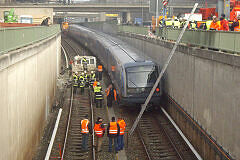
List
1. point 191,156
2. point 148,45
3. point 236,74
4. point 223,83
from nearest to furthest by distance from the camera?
point 236,74 < point 223,83 < point 191,156 < point 148,45

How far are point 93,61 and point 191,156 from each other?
1977 cm

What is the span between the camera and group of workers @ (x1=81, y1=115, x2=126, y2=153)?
14.5 meters

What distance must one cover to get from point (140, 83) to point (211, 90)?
6782 millimetres

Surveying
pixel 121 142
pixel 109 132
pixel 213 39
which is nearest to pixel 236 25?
pixel 213 39

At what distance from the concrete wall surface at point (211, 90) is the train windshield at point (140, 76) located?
1100 millimetres

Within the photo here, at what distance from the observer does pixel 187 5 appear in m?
81.6

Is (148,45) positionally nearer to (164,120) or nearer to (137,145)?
(164,120)

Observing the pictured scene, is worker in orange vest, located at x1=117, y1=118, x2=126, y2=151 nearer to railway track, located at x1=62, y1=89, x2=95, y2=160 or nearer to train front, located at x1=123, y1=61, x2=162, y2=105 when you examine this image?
railway track, located at x1=62, y1=89, x2=95, y2=160

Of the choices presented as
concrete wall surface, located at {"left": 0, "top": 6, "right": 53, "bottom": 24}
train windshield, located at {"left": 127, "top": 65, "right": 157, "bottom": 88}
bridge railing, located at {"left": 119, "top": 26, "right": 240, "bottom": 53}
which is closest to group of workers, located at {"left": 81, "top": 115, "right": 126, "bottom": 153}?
bridge railing, located at {"left": 119, "top": 26, "right": 240, "bottom": 53}

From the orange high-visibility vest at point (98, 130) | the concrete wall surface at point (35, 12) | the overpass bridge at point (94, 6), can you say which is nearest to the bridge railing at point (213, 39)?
the orange high-visibility vest at point (98, 130)

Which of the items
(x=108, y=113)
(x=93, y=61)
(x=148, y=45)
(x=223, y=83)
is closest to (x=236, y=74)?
(x=223, y=83)

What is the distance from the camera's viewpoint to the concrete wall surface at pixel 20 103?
10.1 metres

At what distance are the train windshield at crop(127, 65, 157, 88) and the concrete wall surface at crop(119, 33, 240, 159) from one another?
1.10m

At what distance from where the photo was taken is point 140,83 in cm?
1978
